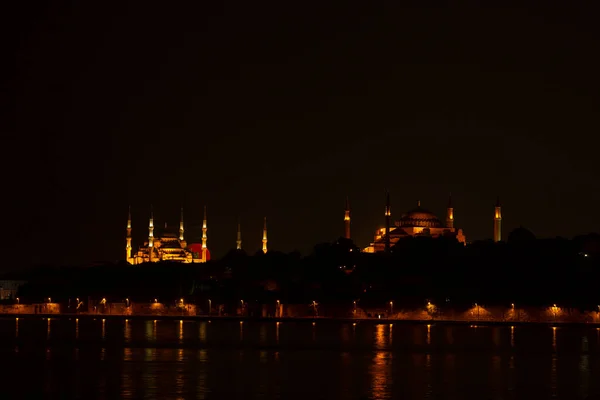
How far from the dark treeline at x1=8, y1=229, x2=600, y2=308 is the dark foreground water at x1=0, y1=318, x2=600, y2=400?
10551 millimetres

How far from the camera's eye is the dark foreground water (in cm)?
5178

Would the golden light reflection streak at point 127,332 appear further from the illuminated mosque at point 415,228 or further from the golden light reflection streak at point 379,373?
the illuminated mosque at point 415,228

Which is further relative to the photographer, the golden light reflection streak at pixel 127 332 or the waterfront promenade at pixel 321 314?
the waterfront promenade at pixel 321 314

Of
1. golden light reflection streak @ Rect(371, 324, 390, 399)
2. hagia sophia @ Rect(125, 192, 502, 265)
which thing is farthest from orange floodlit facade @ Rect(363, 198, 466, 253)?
golden light reflection streak @ Rect(371, 324, 390, 399)

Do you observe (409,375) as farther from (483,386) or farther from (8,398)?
(8,398)

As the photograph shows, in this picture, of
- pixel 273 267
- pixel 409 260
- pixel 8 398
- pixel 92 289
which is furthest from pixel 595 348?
pixel 92 289

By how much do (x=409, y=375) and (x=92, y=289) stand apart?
90.3 m

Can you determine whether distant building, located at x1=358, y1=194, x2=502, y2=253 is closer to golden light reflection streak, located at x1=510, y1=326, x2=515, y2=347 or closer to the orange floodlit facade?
the orange floodlit facade

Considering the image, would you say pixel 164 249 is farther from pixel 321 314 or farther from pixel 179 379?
pixel 179 379

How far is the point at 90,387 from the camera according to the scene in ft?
174

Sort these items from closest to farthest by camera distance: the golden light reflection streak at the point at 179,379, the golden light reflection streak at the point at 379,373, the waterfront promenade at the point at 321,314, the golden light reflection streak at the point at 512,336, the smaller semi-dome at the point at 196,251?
1. the golden light reflection streak at the point at 179,379
2. the golden light reflection streak at the point at 379,373
3. the golden light reflection streak at the point at 512,336
4. the waterfront promenade at the point at 321,314
5. the smaller semi-dome at the point at 196,251

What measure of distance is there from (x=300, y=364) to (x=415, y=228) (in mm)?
91289

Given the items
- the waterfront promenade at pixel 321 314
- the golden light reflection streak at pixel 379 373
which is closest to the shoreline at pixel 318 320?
the waterfront promenade at pixel 321 314

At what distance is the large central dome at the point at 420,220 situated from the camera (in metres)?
156
